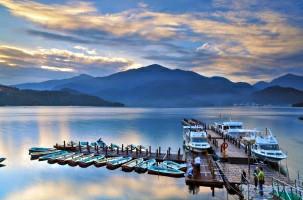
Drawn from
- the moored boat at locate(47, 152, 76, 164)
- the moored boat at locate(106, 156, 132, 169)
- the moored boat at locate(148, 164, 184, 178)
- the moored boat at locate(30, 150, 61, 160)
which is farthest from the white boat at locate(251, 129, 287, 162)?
the moored boat at locate(30, 150, 61, 160)

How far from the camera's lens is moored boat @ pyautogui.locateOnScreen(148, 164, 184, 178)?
40.4 meters

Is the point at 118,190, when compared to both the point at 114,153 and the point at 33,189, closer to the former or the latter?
the point at 33,189

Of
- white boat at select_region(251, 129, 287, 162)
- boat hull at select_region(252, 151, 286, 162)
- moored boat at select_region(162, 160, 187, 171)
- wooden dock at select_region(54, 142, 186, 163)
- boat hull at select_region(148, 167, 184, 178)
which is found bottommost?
boat hull at select_region(148, 167, 184, 178)

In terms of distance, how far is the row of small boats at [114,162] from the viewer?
41750mm

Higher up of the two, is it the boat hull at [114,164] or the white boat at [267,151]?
the white boat at [267,151]

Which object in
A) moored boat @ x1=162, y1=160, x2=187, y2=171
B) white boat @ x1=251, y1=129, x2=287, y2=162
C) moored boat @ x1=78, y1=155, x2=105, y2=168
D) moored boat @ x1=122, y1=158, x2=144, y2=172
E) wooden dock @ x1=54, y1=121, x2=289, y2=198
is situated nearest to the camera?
wooden dock @ x1=54, y1=121, x2=289, y2=198

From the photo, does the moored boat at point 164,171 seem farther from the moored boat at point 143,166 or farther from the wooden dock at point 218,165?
the wooden dock at point 218,165

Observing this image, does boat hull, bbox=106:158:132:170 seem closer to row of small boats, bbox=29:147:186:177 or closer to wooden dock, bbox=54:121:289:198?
row of small boats, bbox=29:147:186:177

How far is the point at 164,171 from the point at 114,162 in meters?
9.22

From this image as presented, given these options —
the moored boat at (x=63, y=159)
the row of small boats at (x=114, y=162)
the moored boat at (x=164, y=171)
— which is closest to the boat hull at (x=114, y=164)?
the row of small boats at (x=114, y=162)

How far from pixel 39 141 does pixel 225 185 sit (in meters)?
66.0

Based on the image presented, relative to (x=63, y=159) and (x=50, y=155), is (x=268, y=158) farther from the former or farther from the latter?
(x=50, y=155)

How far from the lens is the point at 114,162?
46719 mm

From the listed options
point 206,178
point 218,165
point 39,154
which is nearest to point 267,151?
point 218,165
